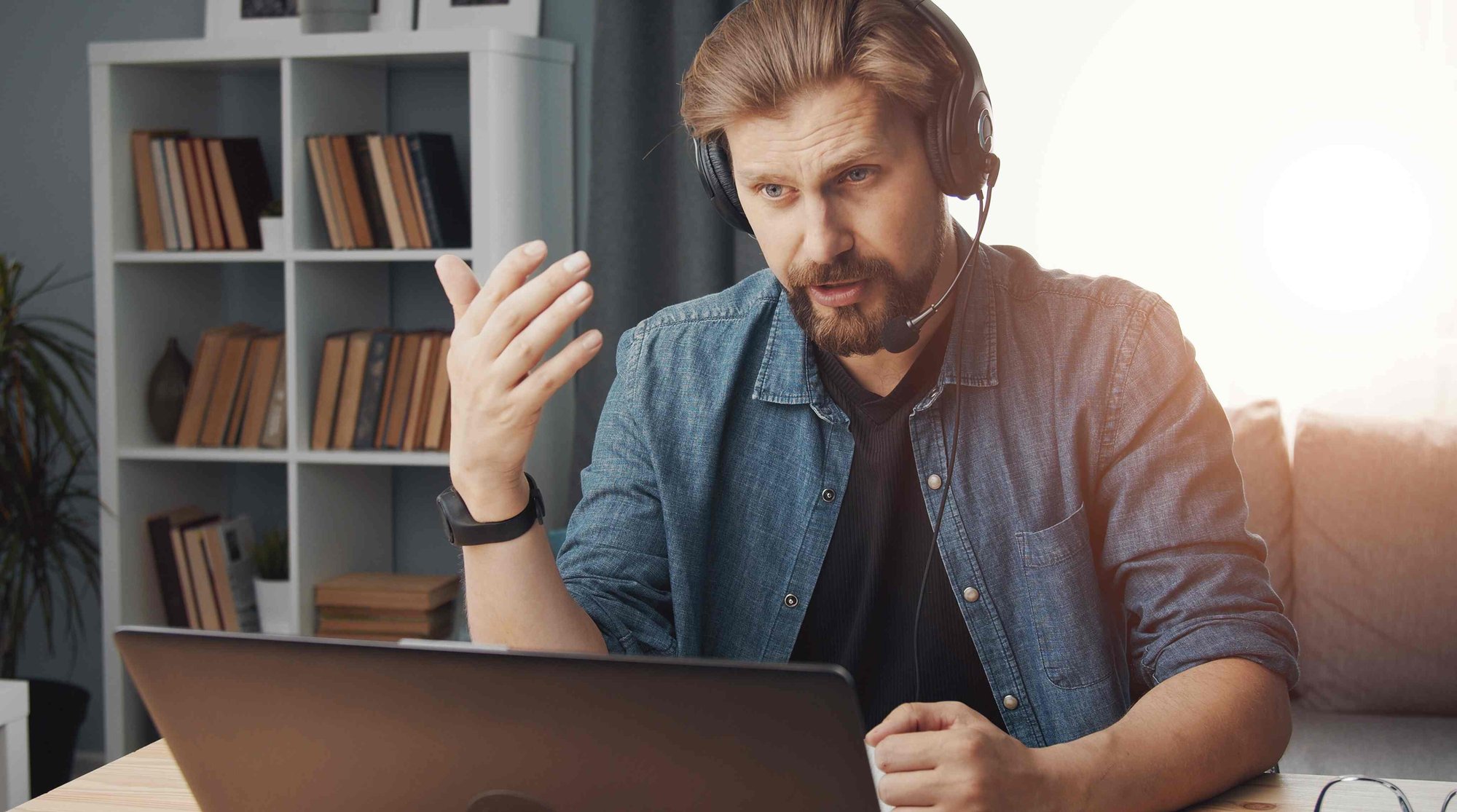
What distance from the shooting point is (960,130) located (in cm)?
112

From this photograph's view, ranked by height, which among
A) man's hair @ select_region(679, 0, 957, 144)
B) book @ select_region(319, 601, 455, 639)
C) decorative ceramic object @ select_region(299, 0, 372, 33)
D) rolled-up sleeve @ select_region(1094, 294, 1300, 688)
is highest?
decorative ceramic object @ select_region(299, 0, 372, 33)

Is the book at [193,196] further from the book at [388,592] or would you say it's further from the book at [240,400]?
the book at [388,592]

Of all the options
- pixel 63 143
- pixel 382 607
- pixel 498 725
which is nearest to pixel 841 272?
pixel 498 725

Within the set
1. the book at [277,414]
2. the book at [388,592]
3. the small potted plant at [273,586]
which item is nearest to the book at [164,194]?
the book at [277,414]

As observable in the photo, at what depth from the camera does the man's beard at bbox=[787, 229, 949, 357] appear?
1134 millimetres

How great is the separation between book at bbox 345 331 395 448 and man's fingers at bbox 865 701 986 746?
195cm

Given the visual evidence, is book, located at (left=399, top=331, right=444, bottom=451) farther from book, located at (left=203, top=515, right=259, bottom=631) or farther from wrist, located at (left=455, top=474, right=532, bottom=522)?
wrist, located at (left=455, top=474, right=532, bottom=522)

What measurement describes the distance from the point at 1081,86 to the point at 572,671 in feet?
7.05

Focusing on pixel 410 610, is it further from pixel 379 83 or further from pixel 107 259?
pixel 379 83

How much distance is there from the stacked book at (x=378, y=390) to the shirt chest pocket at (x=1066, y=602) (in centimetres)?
165

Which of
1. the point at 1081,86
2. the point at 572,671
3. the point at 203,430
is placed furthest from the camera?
the point at 203,430

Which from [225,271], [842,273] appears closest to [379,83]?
[225,271]

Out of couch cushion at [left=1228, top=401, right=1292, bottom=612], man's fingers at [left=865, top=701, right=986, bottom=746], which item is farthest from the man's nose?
couch cushion at [left=1228, top=401, right=1292, bottom=612]

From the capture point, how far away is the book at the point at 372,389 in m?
2.54
